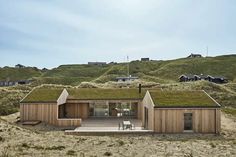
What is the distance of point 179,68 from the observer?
121750 mm

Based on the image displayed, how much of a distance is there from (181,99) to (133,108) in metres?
10.5

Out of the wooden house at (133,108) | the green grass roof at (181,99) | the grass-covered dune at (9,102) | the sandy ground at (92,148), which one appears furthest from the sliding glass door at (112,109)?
the sandy ground at (92,148)

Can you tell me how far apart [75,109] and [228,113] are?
658 inches

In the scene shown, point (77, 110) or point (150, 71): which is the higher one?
point (150, 71)

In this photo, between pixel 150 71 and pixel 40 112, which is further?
pixel 150 71

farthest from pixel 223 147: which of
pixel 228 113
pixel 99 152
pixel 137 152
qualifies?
pixel 228 113

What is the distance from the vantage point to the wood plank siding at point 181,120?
24594mm

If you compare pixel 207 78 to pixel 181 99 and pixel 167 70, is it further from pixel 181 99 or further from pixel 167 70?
pixel 181 99

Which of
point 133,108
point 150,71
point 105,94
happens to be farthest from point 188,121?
point 150,71

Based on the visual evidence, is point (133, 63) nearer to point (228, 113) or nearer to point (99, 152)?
point (228, 113)

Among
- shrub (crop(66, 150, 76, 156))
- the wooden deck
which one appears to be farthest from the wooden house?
shrub (crop(66, 150, 76, 156))

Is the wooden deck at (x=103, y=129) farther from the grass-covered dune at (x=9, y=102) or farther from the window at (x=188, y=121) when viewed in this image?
the grass-covered dune at (x=9, y=102)

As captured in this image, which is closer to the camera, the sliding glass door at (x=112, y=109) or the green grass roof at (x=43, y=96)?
the green grass roof at (x=43, y=96)

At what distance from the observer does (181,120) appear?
973 inches
